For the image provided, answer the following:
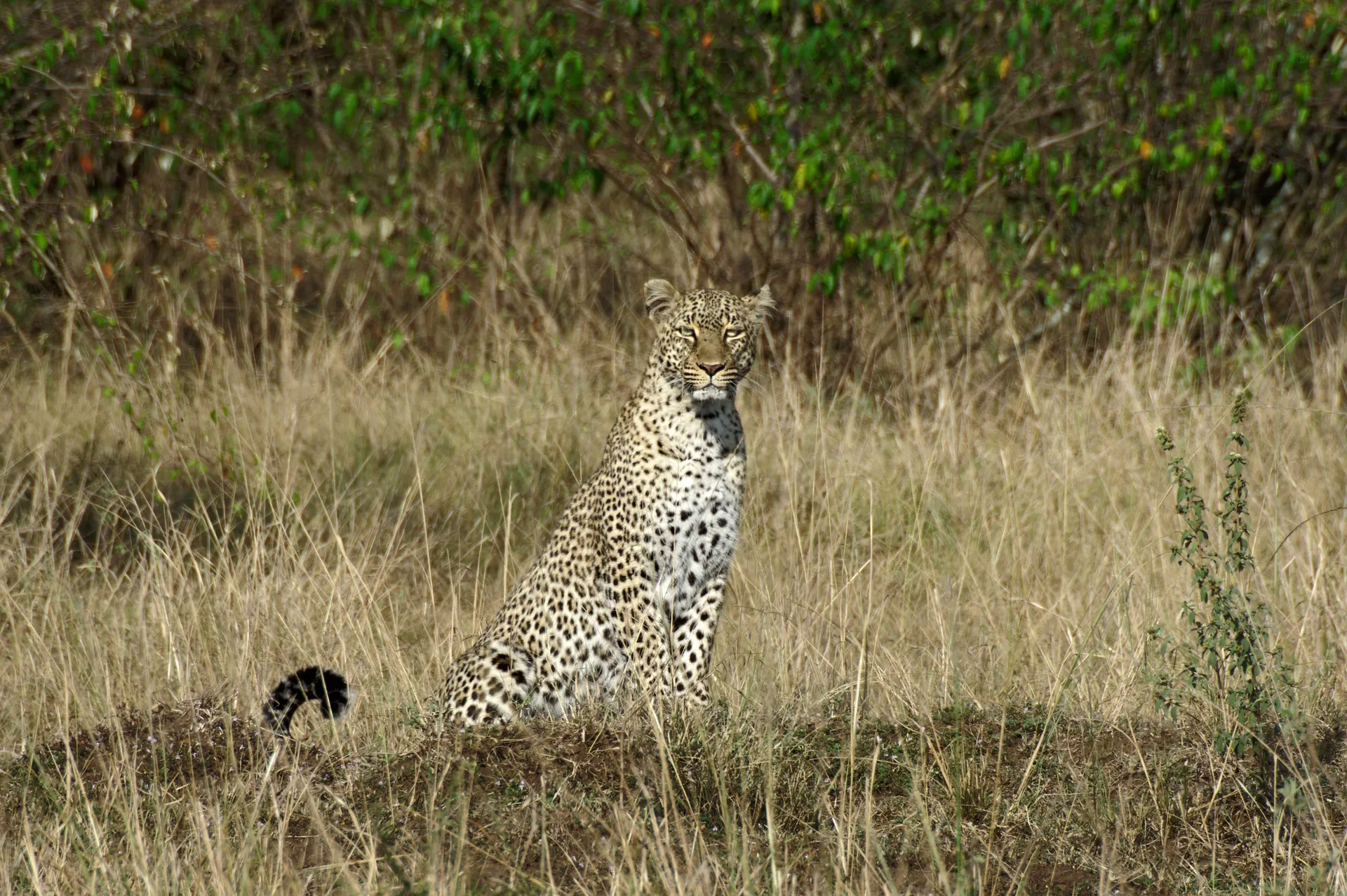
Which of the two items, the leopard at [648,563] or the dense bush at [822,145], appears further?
the dense bush at [822,145]

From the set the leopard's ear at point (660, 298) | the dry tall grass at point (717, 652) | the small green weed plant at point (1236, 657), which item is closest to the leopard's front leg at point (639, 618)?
the dry tall grass at point (717, 652)

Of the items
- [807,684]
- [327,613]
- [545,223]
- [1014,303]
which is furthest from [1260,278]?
[327,613]

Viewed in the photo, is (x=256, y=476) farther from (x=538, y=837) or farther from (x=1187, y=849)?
(x=1187, y=849)

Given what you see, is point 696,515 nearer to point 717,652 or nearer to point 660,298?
point 717,652

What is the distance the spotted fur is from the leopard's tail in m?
0.59

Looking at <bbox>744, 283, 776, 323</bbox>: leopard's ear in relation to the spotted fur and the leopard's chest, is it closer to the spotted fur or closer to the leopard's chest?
the spotted fur

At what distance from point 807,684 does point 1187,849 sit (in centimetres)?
125

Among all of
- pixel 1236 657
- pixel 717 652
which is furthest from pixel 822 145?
pixel 1236 657

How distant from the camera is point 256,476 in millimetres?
6645

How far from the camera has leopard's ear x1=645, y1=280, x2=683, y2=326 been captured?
18.1ft

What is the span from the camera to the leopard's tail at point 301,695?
4.30 meters

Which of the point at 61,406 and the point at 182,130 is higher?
the point at 182,130

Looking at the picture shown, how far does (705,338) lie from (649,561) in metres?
0.76

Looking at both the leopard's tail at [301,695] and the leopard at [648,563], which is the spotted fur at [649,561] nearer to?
the leopard at [648,563]
